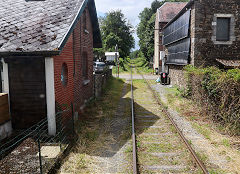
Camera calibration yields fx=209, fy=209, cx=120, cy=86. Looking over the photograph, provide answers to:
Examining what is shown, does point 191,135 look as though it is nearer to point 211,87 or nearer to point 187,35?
point 211,87

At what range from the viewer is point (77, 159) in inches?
216

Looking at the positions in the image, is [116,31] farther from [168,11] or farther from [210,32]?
[210,32]

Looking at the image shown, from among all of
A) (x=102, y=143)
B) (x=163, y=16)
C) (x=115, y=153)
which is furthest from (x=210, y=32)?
(x=163, y=16)

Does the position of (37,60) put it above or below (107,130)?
above

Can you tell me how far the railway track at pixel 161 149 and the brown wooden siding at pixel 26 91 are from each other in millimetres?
3461

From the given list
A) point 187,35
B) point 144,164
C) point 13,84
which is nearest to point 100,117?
point 13,84

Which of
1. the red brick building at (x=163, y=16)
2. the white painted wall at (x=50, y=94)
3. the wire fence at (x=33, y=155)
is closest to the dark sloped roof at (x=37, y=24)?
the white painted wall at (x=50, y=94)

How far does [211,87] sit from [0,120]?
7791mm

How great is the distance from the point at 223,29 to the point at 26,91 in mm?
12534

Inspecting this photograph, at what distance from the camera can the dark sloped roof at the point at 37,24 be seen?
6312mm

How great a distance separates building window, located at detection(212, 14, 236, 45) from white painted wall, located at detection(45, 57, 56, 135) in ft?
36.3

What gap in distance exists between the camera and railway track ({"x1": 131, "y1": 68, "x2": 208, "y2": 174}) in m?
5.05

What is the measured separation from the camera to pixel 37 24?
7.37m

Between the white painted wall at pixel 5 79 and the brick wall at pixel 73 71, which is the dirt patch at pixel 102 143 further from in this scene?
the white painted wall at pixel 5 79
